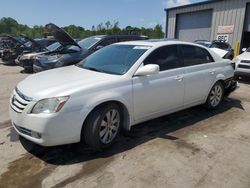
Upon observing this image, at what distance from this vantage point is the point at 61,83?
3.56 meters

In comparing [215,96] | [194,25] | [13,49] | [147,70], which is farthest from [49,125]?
[194,25]

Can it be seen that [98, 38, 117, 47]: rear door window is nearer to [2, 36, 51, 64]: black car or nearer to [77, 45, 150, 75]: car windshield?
[77, 45, 150, 75]: car windshield

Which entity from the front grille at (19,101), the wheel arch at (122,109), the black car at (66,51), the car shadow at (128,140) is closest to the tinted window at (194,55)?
Answer: the car shadow at (128,140)

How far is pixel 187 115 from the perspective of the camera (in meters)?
5.34

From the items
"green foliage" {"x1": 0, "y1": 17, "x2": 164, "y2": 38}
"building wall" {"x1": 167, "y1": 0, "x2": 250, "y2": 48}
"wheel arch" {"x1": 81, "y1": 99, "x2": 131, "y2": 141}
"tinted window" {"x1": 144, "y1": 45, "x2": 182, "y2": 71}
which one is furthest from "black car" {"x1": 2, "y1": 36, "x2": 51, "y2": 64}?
"building wall" {"x1": 167, "y1": 0, "x2": 250, "y2": 48}

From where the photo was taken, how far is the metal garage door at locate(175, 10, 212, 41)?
18.1 metres

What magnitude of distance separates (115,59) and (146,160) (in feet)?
5.85

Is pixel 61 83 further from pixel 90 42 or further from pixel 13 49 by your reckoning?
pixel 13 49

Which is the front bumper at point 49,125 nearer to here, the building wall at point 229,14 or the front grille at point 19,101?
the front grille at point 19,101

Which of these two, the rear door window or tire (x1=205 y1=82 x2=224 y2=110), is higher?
the rear door window

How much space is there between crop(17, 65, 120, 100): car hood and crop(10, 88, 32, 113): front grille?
2.0 inches

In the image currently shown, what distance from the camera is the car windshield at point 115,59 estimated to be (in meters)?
4.08

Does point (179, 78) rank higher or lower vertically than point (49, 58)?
higher

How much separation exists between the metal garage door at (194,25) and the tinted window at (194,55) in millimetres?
13721
